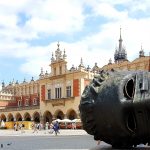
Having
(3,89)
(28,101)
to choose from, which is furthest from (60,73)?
(3,89)

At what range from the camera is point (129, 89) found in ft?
15.6

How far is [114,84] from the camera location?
184 inches

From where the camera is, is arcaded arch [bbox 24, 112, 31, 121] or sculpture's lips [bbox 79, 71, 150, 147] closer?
sculpture's lips [bbox 79, 71, 150, 147]

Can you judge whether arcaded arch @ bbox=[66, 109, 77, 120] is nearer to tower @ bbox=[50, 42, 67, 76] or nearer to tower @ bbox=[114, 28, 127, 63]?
tower @ bbox=[50, 42, 67, 76]

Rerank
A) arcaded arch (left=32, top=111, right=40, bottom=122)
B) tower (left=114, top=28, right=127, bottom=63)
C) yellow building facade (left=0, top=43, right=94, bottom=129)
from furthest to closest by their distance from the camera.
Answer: tower (left=114, top=28, right=127, bottom=63)
arcaded arch (left=32, top=111, right=40, bottom=122)
yellow building facade (left=0, top=43, right=94, bottom=129)

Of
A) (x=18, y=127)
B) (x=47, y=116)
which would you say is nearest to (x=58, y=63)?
(x=47, y=116)

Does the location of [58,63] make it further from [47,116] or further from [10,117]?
[10,117]

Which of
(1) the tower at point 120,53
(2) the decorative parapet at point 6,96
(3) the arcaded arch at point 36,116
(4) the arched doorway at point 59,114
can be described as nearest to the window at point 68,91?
(4) the arched doorway at point 59,114

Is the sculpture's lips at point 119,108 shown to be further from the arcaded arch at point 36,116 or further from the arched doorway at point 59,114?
the arcaded arch at point 36,116

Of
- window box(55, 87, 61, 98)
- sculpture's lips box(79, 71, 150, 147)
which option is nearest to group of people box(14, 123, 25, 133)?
window box(55, 87, 61, 98)

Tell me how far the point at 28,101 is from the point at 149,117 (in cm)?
6882

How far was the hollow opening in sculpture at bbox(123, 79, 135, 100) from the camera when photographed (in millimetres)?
4562

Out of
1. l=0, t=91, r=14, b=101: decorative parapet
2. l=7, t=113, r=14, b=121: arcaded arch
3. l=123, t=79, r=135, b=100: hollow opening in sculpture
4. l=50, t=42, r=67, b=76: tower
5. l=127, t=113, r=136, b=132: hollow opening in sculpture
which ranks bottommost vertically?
l=7, t=113, r=14, b=121: arcaded arch

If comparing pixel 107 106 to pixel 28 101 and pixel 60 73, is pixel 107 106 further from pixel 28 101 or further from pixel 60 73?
pixel 28 101
